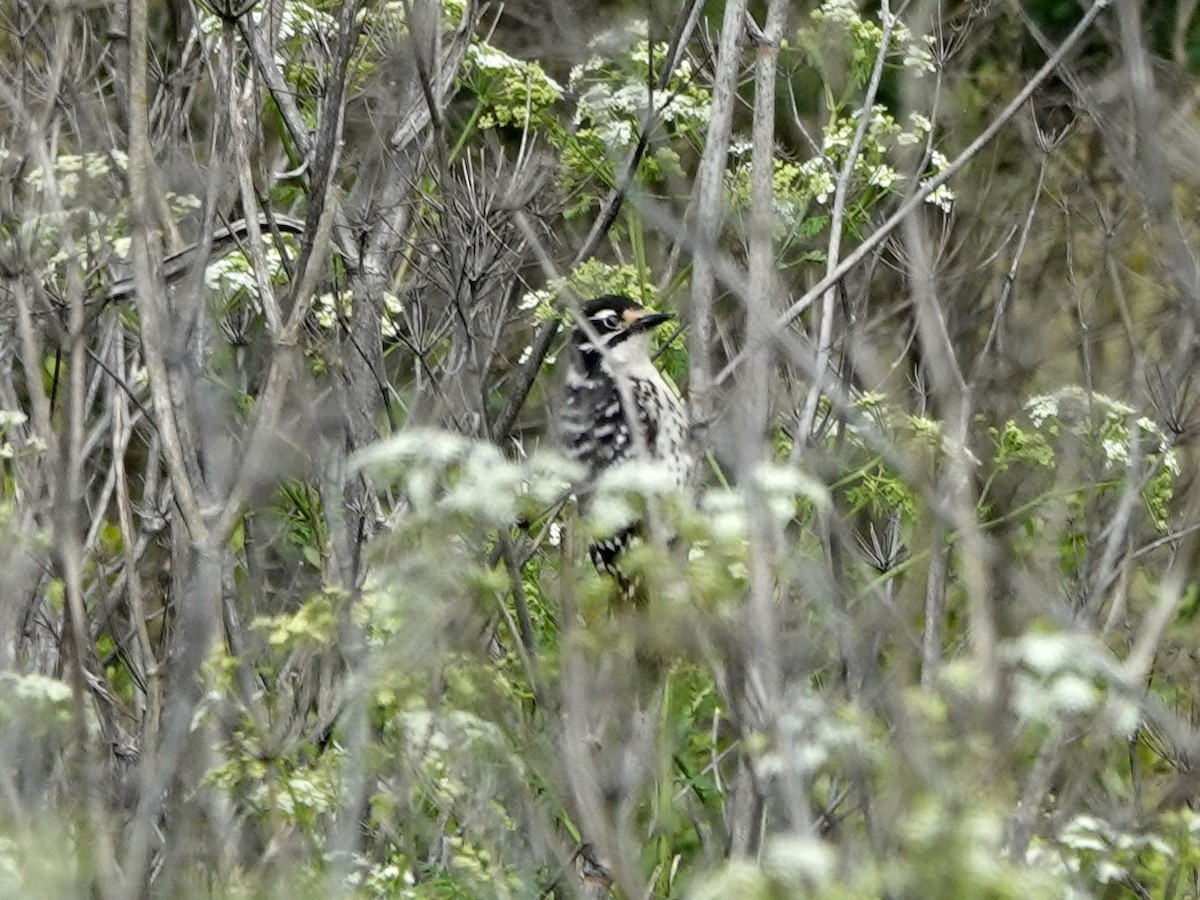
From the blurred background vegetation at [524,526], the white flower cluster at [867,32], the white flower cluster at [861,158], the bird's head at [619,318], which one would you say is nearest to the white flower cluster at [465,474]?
the blurred background vegetation at [524,526]

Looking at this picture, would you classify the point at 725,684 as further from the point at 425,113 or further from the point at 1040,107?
the point at 1040,107

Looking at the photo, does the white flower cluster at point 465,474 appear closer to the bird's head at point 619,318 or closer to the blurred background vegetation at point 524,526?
the blurred background vegetation at point 524,526

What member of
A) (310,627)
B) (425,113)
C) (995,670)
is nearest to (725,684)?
(995,670)

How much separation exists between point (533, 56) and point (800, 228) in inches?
190

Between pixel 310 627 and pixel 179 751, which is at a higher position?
pixel 310 627

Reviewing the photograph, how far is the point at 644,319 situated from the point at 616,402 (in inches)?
32.4

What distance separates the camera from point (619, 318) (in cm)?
654

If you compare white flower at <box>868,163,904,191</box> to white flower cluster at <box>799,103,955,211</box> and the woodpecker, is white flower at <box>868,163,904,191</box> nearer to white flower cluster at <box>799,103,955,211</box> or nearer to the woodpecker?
white flower cluster at <box>799,103,955,211</box>

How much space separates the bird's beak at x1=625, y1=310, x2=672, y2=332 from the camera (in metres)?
6.19

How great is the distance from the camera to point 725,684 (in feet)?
11.6

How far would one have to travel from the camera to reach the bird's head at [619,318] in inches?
246

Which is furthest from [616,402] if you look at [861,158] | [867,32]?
[867,32]

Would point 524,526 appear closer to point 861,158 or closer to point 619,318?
point 861,158

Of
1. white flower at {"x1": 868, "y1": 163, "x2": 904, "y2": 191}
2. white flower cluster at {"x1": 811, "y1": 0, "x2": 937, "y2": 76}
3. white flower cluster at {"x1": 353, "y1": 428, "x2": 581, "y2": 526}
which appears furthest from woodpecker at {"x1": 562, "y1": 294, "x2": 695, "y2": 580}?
white flower cluster at {"x1": 353, "y1": 428, "x2": 581, "y2": 526}
